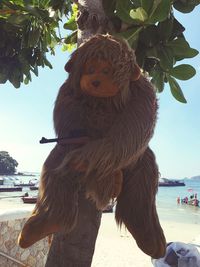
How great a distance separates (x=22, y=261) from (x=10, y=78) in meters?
1.61

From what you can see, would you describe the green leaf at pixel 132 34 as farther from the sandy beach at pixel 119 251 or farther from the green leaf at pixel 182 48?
the sandy beach at pixel 119 251

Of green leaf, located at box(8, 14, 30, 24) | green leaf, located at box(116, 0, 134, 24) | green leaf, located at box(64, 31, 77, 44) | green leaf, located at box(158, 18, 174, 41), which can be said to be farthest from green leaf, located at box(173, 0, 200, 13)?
green leaf, located at box(8, 14, 30, 24)

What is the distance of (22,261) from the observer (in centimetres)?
268

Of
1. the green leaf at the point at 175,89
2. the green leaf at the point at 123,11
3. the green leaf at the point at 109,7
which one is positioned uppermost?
the green leaf at the point at 109,7

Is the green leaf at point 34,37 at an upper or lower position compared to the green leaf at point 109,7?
upper

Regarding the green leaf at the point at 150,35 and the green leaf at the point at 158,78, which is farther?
the green leaf at the point at 158,78

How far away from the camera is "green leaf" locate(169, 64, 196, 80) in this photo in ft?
3.55

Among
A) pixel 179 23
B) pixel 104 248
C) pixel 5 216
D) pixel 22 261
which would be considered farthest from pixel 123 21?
pixel 104 248

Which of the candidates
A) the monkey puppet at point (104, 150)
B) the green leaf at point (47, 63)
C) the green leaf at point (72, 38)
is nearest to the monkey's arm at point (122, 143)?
the monkey puppet at point (104, 150)

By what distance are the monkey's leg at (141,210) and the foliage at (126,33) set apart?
0.45 meters

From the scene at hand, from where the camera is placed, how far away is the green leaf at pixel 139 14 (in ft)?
3.07

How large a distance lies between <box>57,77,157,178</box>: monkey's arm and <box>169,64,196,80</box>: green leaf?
393mm

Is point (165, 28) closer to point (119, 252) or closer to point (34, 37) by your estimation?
point (34, 37)

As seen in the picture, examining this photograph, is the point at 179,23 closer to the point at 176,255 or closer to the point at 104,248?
the point at 176,255
